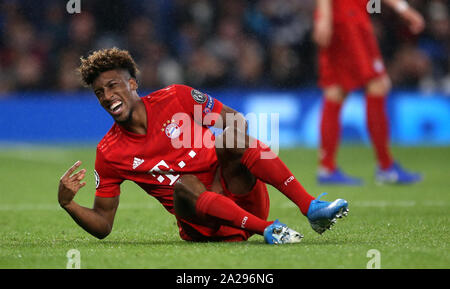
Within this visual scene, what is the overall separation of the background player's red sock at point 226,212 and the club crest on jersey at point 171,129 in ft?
1.57

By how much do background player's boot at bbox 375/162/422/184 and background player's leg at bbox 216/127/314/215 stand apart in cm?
364

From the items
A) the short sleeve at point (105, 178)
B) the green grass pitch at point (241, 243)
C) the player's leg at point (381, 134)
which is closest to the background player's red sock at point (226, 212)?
the green grass pitch at point (241, 243)

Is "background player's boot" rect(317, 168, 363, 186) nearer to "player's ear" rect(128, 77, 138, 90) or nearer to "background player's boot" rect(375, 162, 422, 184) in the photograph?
"background player's boot" rect(375, 162, 422, 184)

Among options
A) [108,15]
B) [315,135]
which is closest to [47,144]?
[108,15]

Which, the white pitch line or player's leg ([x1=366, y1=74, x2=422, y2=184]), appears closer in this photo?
the white pitch line

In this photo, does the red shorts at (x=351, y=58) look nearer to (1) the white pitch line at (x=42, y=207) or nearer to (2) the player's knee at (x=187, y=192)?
(1) the white pitch line at (x=42, y=207)

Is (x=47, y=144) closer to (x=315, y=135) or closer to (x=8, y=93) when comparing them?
(x=8, y=93)

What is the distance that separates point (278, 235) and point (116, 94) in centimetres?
113

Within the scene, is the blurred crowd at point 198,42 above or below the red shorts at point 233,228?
above

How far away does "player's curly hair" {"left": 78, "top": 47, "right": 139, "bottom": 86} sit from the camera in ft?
13.7

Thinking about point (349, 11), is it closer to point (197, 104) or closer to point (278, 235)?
point (197, 104)

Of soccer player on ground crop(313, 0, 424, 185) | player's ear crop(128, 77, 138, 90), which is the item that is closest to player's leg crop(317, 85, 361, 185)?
soccer player on ground crop(313, 0, 424, 185)

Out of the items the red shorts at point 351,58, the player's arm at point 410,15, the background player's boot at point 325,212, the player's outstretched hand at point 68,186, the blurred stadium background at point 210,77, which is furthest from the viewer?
the blurred stadium background at point 210,77

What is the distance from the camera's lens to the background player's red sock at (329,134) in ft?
24.6
